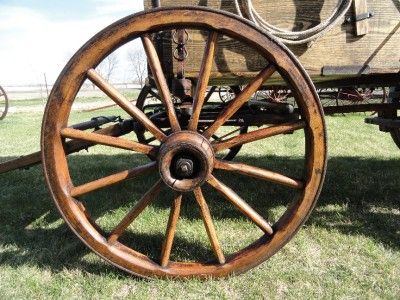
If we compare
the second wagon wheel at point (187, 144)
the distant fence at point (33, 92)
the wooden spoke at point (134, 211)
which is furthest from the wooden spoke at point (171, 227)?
the distant fence at point (33, 92)

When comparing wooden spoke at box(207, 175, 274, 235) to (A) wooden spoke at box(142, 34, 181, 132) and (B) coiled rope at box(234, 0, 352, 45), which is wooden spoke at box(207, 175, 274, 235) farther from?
(B) coiled rope at box(234, 0, 352, 45)

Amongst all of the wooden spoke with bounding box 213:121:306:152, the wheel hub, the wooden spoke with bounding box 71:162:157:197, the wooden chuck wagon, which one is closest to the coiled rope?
the wooden chuck wagon

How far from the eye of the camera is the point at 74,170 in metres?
4.71

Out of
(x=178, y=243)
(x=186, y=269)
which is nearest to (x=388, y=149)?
(x=178, y=243)

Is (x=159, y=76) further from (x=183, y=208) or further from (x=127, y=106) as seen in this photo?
(x=183, y=208)

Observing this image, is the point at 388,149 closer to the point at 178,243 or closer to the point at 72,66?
the point at 178,243

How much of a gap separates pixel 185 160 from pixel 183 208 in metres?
1.34

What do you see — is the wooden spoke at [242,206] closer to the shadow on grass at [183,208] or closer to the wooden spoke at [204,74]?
the wooden spoke at [204,74]

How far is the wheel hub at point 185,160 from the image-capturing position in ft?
6.57

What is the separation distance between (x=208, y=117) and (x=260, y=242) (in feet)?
3.83

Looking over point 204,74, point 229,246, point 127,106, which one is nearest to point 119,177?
point 127,106

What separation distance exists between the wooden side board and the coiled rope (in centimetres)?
5

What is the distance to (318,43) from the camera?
2.21 m

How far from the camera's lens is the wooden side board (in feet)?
7.18
